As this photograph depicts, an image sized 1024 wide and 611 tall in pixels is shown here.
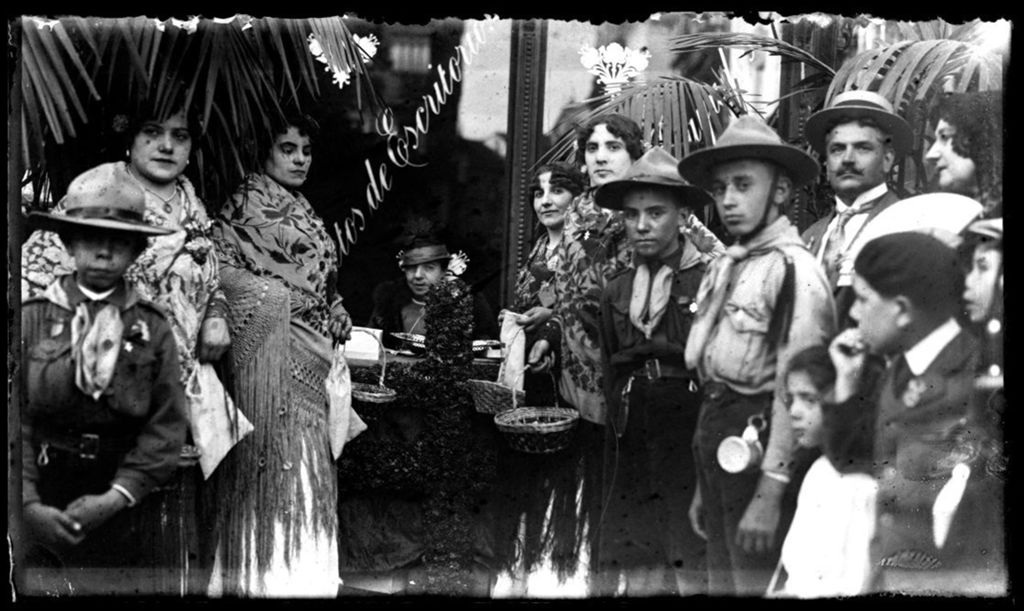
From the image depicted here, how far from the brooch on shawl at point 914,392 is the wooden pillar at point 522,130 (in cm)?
169

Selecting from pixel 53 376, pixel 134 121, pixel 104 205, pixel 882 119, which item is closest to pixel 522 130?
pixel 882 119

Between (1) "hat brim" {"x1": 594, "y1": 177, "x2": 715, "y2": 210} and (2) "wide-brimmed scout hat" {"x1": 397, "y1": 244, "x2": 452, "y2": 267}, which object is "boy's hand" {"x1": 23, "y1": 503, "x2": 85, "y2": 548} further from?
(1) "hat brim" {"x1": 594, "y1": 177, "x2": 715, "y2": 210}

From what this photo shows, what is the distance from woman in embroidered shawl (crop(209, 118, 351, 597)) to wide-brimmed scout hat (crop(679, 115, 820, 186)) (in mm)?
1585

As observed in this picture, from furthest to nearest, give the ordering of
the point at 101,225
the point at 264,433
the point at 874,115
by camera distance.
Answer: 1. the point at 264,433
2. the point at 874,115
3. the point at 101,225

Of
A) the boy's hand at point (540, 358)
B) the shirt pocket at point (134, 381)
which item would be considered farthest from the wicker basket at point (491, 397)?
the shirt pocket at point (134, 381)

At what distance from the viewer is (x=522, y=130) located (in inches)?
288

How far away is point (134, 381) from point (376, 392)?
100 cm

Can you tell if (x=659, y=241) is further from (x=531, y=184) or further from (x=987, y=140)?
(x=987, y=140)

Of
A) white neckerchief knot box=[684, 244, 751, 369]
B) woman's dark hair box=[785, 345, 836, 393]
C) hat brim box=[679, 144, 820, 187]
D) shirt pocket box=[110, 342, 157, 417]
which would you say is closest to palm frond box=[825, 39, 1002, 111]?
hat brim box=[679, 144, 820, 187]

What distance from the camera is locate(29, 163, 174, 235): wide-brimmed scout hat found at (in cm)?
705

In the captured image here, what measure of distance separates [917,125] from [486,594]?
8.75 feet

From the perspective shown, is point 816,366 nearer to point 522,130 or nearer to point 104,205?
point 522,130

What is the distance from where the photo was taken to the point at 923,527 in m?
7.22

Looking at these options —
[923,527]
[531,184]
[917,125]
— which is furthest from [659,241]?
[923,527]
